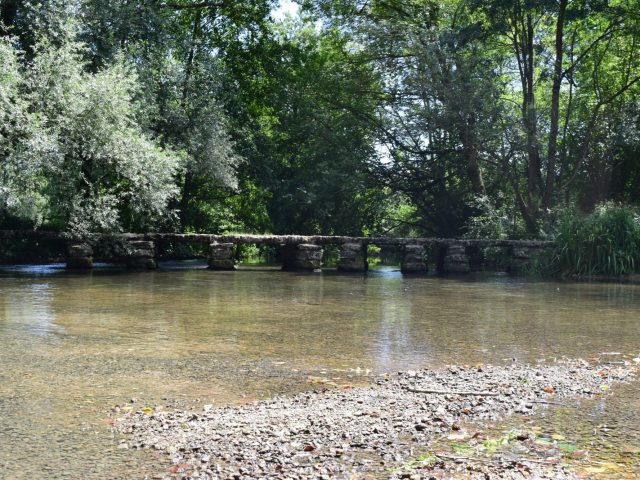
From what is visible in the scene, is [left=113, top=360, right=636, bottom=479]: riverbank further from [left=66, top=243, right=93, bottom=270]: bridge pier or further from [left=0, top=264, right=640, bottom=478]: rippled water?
[left=66, top=243, right=93, bottom=270]: bridge pier

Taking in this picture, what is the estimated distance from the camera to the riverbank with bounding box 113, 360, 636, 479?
280 cm

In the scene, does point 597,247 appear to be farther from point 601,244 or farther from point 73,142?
point 73,142

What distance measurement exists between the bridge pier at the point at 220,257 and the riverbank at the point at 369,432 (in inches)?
532

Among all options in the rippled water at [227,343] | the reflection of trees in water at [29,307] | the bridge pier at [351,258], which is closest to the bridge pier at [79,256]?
the rippled water at [227,343]

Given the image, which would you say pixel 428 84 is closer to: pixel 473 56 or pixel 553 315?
pixel 473 56

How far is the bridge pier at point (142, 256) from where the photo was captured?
56.3 feet

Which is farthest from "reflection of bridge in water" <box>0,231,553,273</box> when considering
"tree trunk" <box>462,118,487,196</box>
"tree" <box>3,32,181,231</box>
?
"tree trunk" <box>462,118,487,196</box>

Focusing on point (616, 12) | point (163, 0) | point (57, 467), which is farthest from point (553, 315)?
point (163, 0)

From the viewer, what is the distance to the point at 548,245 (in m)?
17.0

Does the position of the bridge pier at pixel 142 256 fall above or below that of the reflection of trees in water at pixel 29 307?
above

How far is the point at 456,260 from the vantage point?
18.3m

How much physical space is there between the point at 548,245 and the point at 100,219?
11315 mm

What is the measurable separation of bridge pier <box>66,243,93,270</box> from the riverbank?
1344 cm

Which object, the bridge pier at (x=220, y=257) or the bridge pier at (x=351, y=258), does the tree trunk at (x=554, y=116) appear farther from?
the bridge pier at (x=220, y=257)
